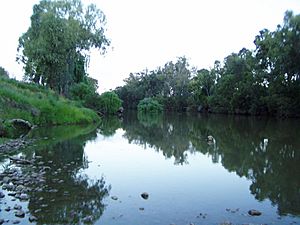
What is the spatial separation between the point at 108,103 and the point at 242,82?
25.5 m

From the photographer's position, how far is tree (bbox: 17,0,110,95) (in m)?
31.6

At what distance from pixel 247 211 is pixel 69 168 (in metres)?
5.25

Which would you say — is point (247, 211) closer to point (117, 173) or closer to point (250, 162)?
point (117, 173)

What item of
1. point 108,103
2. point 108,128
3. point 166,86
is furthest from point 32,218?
point 166,86

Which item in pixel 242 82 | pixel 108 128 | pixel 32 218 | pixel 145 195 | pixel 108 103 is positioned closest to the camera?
pixel 32 218

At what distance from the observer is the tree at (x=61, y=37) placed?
31609mm

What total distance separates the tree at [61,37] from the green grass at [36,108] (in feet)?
21.4

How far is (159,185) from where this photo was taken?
830cm

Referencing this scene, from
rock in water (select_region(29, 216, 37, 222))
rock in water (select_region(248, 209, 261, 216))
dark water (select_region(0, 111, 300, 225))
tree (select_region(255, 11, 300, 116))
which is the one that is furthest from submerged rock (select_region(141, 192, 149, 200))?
tree (select_region(255, 11, 300, 116))

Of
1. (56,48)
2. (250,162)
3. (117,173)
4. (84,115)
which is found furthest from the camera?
(56,48)

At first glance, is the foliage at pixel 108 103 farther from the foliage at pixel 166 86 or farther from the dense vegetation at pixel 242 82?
the foliage at pixel 166 86

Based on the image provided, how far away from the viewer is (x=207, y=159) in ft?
40.2

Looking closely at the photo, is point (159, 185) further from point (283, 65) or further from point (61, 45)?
point (283, 65)

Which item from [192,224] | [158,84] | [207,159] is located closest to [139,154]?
[207,159]
